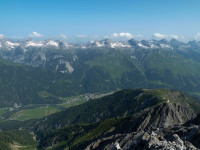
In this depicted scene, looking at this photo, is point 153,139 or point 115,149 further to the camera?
point 115,149

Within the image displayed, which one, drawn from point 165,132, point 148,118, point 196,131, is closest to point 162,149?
point 196,131

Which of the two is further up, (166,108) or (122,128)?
(166,108)

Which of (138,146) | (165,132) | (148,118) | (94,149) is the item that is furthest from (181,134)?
(148,118)

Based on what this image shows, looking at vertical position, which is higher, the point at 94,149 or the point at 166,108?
the point at 166,108

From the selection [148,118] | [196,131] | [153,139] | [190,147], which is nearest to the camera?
[190,147]

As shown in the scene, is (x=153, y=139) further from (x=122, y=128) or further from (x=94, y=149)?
(x=122, y=128)

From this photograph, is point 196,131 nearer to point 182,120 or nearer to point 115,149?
point 115,149

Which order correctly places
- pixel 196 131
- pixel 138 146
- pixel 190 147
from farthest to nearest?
pixel 196 131 → pixel 138 146 → pixel 190 147

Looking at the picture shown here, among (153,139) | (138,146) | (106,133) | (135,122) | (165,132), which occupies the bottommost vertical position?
(106,133)

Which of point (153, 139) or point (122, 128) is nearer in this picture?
point (153, 139)
